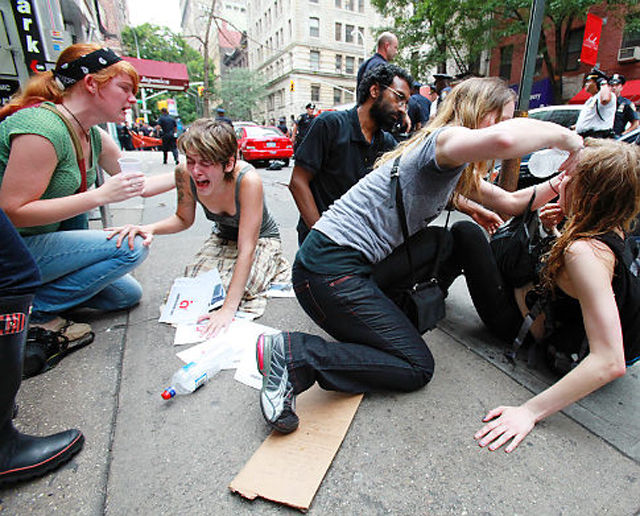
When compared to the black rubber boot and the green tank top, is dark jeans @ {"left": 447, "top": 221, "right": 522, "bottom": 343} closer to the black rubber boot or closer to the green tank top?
the black rubber boot

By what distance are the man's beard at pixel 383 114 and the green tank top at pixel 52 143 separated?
186cm

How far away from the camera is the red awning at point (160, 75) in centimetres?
2653

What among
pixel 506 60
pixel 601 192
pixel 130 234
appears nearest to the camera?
pixel 601 192

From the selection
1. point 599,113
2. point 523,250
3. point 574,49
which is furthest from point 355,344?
point 574,49

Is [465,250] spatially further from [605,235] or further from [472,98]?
[472,98]

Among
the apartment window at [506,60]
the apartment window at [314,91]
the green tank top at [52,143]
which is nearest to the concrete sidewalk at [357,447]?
the green tank top at [52,143]

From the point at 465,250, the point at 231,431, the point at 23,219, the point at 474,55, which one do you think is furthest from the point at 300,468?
the point at 474,55

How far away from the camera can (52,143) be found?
1.86m

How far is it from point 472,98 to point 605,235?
2.58 ft

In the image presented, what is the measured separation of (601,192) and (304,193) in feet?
5.81

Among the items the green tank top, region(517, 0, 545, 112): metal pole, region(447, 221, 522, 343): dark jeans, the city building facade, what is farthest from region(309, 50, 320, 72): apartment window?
region(447, 221, 522, 343): dark jeans

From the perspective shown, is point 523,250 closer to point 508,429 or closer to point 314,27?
point 508,429

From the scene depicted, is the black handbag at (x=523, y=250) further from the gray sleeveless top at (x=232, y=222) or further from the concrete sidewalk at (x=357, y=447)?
the gray sleeveless top at (x=232, y=222)

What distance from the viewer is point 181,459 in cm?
138
